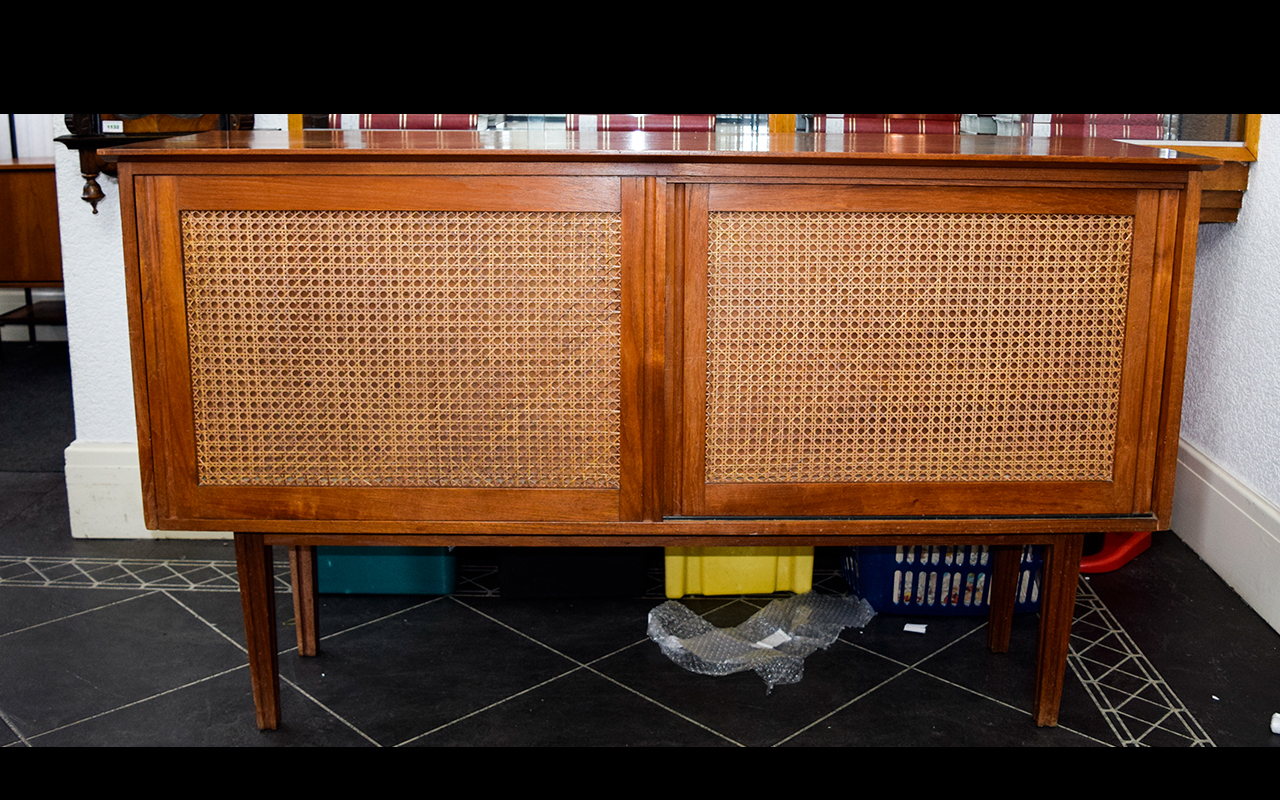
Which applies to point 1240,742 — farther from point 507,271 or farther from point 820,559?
point 507,271

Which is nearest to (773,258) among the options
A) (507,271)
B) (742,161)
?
(742,161)

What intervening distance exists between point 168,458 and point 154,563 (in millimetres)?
1143

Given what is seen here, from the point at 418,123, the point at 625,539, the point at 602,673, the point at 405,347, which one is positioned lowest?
the point at 602,673

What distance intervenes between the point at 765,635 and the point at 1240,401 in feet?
4.08

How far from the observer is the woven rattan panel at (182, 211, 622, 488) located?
146cm

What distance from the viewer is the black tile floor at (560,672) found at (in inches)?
70.7

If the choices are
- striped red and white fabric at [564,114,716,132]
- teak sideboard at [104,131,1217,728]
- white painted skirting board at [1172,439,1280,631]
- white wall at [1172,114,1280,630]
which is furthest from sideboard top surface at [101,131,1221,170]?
white painted skirting board at [1172,439,1280,631]

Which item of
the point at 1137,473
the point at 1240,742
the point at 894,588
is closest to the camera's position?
the point at 1137,473

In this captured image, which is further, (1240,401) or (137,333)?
(1240,401)

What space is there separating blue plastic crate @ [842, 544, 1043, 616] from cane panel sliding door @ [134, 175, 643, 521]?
891mm

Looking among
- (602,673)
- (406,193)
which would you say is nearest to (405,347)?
(406,193)

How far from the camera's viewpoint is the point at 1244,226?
2.46 m

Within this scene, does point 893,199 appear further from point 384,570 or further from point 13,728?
point 13,728

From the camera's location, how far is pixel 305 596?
204cm
